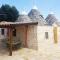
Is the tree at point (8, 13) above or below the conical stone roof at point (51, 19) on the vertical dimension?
above

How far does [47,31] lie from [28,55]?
635 centimetres

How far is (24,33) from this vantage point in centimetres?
1845

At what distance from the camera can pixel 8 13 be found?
3034cm

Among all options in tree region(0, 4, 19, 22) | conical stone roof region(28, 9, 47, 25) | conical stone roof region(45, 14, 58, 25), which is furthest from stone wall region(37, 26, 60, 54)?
tree region(0, 4, 19, 22)

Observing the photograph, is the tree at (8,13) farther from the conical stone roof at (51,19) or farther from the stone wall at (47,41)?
the stone wall at (47,41)

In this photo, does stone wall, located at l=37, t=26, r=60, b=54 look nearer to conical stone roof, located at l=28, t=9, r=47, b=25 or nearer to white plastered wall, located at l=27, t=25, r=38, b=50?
white plastered wall, located at l=27, t=25, r=38, b=50

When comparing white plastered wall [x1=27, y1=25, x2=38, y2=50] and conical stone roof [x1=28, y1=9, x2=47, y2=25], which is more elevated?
conical stone roof [x1=28, y1=9, x2=47, y2=25]

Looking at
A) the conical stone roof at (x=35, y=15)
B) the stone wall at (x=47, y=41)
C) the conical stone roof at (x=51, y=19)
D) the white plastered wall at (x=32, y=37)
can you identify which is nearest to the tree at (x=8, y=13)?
the conical stone roof at (x=35, y=15)

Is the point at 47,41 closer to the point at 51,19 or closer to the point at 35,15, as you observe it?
the point at 35,15

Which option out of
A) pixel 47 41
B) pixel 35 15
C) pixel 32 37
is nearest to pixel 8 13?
pixel 35 15

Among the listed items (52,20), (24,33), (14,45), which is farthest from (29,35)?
(52,20)

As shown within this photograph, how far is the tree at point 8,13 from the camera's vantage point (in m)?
29.9

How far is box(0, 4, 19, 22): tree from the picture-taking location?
29881mm

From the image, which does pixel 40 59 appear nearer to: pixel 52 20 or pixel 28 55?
pixel 28 55
